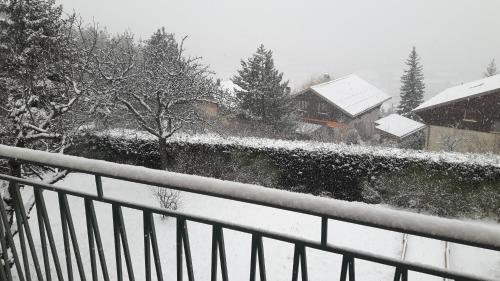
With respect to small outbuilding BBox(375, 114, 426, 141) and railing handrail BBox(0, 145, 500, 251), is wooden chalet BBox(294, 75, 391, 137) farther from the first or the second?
railing handrail BBox(0, 145, 500, 251)

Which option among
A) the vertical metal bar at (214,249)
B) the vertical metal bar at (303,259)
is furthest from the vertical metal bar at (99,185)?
the vertical metal bar at (303,259)

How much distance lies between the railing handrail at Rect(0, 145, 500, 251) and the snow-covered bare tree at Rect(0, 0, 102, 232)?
4925mm

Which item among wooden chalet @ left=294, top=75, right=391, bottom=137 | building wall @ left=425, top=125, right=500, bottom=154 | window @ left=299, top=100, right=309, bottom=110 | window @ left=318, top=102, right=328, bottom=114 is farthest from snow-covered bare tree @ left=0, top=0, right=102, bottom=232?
window @ left=299, top=100, right=309, bottom=110

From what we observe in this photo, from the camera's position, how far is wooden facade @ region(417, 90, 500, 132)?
2227 centimetres

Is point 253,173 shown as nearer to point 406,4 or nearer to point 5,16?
point 5,16

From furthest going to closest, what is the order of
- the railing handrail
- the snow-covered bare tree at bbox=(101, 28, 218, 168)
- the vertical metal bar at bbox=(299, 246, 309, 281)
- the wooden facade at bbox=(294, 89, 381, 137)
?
1. the wooden facade at bbox=(294, 89, 381, 137)
2. the snow-covered bare tree at bbox=(101, 28, 218, 168)
3. the vertical metal bar at bbox=(299, 246, 309, 281)
4. the railing handrail

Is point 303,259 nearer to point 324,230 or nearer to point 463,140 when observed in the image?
point 324,230

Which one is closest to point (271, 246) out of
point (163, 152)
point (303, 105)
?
point (163, 152)

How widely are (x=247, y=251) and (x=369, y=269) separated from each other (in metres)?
2.46

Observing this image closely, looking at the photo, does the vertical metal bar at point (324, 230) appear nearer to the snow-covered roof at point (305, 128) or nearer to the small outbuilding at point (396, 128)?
the snow-covered roof at point (305, 128)

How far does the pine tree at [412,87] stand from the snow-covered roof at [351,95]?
5629 mm

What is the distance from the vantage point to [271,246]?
8.00 meters

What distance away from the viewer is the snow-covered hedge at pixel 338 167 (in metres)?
10.7

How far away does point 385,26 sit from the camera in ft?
531
